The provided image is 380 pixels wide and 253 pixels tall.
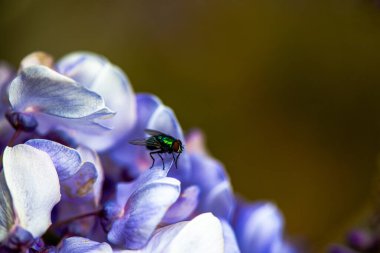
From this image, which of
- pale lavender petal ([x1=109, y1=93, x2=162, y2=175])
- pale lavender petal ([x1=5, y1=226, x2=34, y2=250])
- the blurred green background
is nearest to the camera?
pale lavender petal ([x1=5, y1=226, x2=34, y2=250])

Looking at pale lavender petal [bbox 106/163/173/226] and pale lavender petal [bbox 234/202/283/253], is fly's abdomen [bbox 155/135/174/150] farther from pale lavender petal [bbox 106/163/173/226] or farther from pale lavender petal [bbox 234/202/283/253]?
pale lavender petal [bbox 234/202/283/253]

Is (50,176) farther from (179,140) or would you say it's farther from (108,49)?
(108,49)

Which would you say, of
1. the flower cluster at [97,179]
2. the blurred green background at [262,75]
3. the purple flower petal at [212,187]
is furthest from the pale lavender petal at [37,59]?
the blurred green background at [262,75]

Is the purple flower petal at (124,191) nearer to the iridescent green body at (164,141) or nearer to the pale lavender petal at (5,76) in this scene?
the iridescent green body at (164,141)

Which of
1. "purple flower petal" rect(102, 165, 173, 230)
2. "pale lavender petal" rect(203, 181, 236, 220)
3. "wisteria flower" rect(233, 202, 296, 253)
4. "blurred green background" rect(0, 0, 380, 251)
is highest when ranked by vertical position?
"purple flower petal" rect(102, 165, 173, 230)

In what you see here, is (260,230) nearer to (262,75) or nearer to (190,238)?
(190,238)

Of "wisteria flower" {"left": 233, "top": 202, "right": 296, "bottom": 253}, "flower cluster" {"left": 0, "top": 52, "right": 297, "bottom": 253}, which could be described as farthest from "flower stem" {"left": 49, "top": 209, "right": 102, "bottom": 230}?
"wisteria flower" {"left": 233, "top": 202, "right": 296, "bottom": 253}
